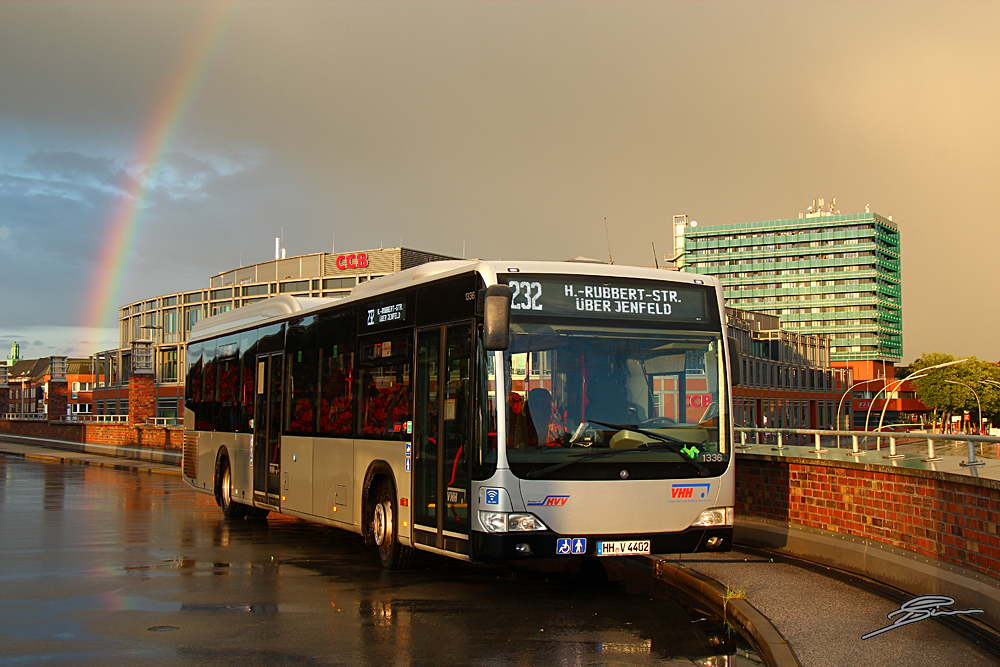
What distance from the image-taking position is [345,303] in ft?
42.9

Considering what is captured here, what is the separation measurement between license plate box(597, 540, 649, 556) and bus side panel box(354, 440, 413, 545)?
2.34m

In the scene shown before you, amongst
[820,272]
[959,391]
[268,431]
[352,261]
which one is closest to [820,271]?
[820,272]

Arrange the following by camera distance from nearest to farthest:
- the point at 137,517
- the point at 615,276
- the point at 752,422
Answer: the point at 615,276 < the point at 137,517 < the point at 752,422

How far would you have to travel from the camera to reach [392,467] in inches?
442

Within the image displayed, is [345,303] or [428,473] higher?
[345,303]

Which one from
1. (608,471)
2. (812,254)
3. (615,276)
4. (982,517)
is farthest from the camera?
(812,254)

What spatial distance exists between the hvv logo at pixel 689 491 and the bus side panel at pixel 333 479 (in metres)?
4.37

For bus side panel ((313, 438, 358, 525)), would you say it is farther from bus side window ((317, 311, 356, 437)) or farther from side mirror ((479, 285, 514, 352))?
side mirror ((479, 285, 514, 352))

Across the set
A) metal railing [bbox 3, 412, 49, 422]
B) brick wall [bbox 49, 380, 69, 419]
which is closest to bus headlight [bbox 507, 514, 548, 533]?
metal railing [bbox 3, 412, 49, 422]

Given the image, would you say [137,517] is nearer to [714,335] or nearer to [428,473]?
[428,473]

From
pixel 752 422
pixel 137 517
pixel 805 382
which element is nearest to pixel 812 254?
pixel 805 382

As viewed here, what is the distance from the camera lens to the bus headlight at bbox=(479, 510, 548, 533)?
29.7 ft

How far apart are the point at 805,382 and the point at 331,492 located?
113 m

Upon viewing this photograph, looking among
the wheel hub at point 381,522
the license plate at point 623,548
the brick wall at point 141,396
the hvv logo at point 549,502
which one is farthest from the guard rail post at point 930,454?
the brick wall at point 141,396
